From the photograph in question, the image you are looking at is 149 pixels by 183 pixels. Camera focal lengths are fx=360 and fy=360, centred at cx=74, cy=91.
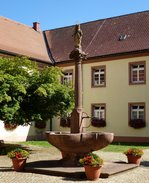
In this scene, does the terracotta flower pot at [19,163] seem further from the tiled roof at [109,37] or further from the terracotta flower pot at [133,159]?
the tiled roof at [109,37]

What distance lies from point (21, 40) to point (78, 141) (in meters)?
17.9

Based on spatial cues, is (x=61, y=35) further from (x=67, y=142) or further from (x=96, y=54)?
(x=67, y=142)

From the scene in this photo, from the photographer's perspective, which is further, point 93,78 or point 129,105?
point 93,78

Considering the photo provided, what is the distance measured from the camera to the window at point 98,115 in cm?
2548

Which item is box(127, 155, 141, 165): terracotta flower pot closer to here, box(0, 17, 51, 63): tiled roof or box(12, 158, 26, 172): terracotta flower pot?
box(12, 158, 26, 172): terracotta flower pot

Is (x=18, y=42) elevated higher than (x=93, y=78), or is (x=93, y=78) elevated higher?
(x=18, y=42)

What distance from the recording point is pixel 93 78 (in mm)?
26469

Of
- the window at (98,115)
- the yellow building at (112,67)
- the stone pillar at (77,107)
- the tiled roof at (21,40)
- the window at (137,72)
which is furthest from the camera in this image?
the window at (98,115)

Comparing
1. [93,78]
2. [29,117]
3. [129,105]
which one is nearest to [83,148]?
[29,117]

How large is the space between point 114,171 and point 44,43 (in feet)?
70.5

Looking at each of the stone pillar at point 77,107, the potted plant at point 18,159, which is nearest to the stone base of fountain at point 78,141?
the stone pillar at point 77,107

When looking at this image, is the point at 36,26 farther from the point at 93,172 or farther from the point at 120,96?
the point at 93,172

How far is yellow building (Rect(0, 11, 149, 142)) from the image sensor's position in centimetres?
2431

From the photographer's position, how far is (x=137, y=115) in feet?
80.5
